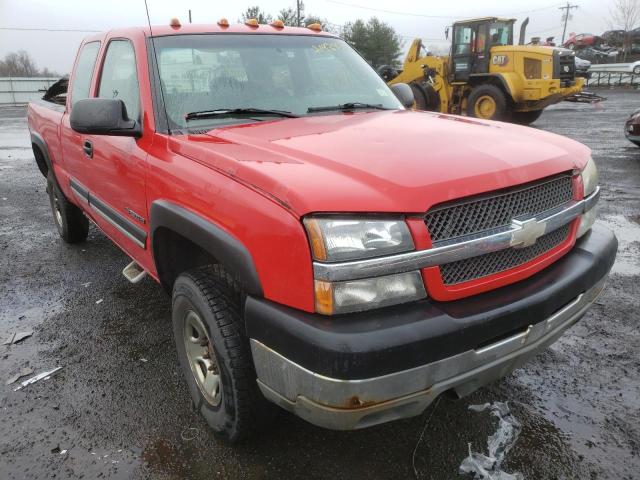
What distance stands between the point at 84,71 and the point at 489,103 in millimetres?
12355

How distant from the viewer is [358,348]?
166 centimetres

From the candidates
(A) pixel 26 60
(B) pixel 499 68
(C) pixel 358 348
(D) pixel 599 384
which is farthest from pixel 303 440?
(A) pixel 26 60

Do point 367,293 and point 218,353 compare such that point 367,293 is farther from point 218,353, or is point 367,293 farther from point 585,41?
point 585,41

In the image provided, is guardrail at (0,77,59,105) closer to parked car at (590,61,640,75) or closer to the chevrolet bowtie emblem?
parked car at (590,61,640,75)

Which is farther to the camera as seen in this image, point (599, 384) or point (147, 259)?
point (147, 259)

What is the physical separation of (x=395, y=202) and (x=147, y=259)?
177 centimetres

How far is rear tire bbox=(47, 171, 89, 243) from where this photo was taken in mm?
4942

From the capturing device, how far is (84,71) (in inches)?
162

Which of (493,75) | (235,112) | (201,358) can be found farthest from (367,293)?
(493,75)

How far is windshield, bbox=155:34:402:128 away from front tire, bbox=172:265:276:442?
0.91m

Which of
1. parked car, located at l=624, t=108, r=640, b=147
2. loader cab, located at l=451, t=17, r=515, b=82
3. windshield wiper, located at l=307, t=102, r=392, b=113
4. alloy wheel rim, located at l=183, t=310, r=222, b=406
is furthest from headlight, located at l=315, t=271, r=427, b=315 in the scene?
loader cab, located at l=451, t=17, r=515, b=82

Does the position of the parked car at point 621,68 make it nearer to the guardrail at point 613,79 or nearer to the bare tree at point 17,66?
the guardrail at point 613,79

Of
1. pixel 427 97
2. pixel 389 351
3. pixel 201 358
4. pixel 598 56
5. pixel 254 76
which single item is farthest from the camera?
pixel 598 56

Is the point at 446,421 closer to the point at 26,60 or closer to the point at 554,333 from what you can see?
the point at 554,333
